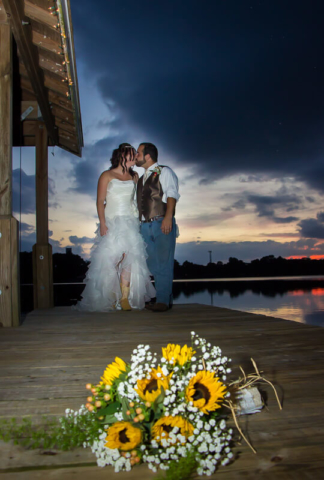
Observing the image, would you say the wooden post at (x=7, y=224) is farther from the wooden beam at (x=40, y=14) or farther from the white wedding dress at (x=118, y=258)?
the white wedding dress at (x=118, y=258)

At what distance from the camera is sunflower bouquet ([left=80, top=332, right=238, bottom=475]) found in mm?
844

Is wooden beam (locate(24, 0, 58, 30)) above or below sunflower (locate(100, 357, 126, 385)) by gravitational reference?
above

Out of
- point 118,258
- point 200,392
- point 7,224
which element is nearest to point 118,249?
point 118,258

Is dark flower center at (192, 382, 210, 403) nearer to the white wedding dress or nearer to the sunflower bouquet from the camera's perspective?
the sunflower bouquet

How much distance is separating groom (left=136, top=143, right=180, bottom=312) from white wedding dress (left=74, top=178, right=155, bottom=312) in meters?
0.17

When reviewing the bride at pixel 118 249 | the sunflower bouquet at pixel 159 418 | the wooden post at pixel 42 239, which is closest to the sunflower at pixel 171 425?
the sunflower bouquet at pixel 159 418

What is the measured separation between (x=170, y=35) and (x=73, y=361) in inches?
434

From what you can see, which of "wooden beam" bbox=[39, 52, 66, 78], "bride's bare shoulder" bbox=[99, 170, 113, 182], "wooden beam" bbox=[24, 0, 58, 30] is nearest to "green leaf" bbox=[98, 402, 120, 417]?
"wooden beam" bbox=[24, 0, 58, 30]

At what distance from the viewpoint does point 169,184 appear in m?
4.05

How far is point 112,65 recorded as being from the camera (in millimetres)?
9297

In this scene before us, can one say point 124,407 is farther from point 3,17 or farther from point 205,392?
point 3,17

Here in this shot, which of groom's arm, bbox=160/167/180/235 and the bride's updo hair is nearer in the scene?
groom's arm, bbox=160/167/180/235

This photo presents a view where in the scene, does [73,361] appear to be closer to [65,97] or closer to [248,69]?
[65,97]

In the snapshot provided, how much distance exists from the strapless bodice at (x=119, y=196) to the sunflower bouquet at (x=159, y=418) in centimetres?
343
